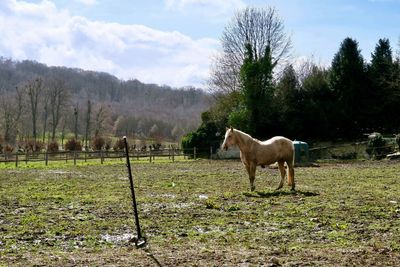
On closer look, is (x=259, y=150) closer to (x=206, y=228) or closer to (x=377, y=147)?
(x=206, y=228)

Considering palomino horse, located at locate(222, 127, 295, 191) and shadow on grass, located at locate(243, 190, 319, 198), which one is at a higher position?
palomino horse, located at locate(222, 127, 295, 191)

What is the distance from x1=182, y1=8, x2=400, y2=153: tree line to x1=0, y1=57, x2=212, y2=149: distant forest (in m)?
38.5

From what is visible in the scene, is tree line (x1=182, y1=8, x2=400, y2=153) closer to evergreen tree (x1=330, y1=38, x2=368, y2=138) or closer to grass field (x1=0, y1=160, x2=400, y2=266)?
evergreen tree (x1=330, y1=38, x2=368, y2=138)

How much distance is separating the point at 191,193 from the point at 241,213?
4.26 m

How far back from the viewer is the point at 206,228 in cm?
862

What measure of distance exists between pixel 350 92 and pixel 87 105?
72435mm

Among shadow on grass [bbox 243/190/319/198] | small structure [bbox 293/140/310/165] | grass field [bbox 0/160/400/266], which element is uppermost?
small structure [bbox 293/140/310/165]

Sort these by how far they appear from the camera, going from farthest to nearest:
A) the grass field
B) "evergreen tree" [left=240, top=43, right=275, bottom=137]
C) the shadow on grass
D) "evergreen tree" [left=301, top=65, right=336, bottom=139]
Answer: "evergreen tree" [left=301, top=65, right=336, bottom=139] < "evergreen tree" [left=240, top=43, right=275, bottom=137] < the shadow on grass < the grass field

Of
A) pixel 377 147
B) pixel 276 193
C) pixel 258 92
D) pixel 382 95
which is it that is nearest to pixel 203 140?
pixel 258 92

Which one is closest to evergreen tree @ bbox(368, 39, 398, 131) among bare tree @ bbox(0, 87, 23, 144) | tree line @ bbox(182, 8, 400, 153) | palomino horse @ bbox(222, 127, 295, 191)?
tree line @ bbox(182, 8, 400, 153)

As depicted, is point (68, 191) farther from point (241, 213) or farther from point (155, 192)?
point (241, 213)

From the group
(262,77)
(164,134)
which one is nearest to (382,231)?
(262,77)

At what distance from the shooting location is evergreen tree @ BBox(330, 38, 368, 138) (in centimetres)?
4334

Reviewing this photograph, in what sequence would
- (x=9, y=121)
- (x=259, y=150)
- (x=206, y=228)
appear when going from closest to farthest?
1. (x=206, y=228)
2. (x=259, y=150)
3. (x=9, y=121)
